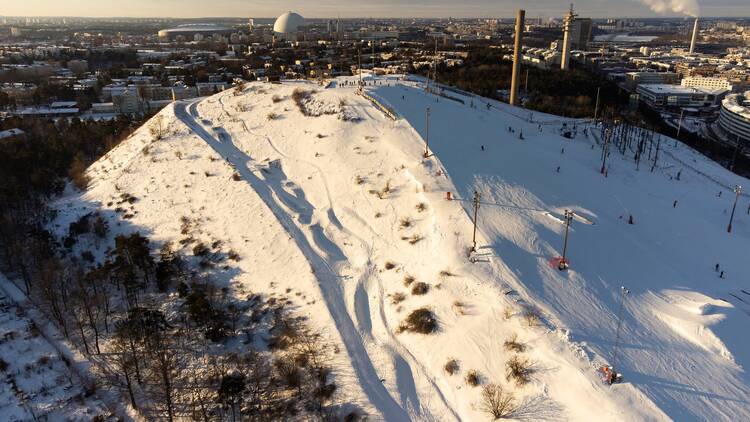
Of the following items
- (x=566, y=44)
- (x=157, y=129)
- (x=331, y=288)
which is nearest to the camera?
(x=331, y=288)

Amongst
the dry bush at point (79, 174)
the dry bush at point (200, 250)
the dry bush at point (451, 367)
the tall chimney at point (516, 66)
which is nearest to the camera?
the dry bush at point (451, 367)

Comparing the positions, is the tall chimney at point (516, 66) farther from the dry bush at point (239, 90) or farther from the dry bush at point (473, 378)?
the dry bush at point (473, 378)

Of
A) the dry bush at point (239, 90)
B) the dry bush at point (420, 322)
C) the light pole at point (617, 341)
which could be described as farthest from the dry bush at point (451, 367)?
the dry bush at point (239, 90)

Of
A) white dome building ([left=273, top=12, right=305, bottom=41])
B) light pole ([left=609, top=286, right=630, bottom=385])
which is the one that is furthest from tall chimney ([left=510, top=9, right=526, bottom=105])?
white dome building ([left=273, top=12, right=305, bottom=41])

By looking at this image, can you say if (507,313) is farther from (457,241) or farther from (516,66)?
(516,66)

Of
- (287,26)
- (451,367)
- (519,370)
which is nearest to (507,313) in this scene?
(519,370)

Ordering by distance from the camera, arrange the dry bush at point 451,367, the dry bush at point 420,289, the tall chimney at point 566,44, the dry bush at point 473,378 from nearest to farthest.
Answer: the dry bush at point 473,378 → the dry bush at point 451,367 → the dry bush at point 420,289 → the tall chimney at point 566,44
